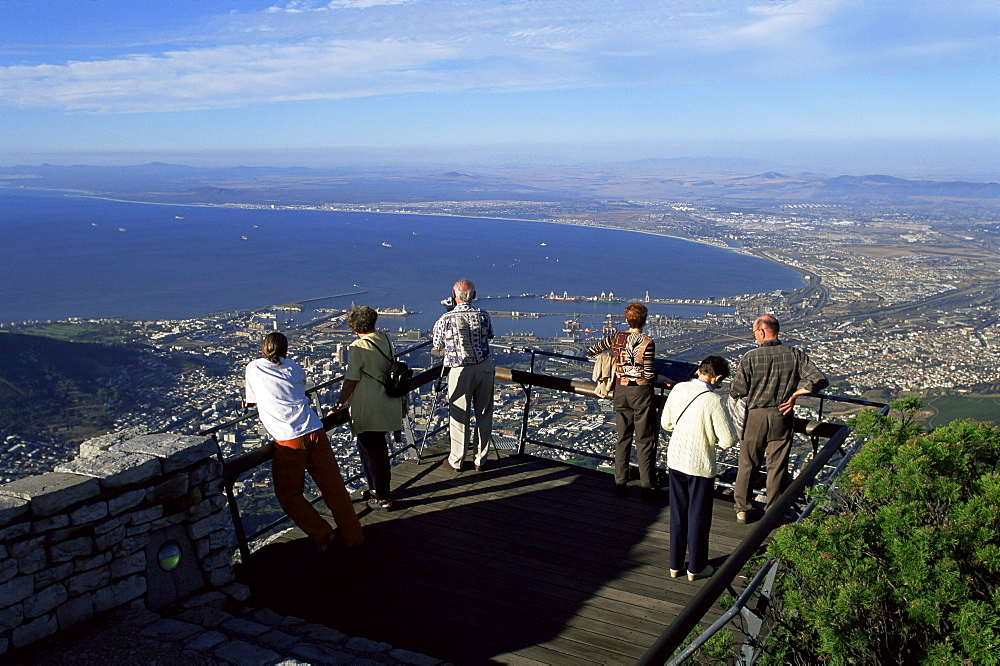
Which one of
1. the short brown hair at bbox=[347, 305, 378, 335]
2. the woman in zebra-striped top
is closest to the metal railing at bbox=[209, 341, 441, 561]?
the short brown hair at bbox=[347, 305, 378, 335]

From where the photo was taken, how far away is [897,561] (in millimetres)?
3205

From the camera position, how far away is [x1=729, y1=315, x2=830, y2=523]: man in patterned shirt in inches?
226

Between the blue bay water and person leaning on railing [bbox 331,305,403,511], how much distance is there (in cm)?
2701

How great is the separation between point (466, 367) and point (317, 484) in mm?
1918

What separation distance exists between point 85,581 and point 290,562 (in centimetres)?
145

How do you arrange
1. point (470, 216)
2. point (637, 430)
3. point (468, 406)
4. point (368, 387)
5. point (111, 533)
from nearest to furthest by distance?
point (111, 533)
point (368, 387)
point (637, 430)
point (468, 406)
point (470, 216)

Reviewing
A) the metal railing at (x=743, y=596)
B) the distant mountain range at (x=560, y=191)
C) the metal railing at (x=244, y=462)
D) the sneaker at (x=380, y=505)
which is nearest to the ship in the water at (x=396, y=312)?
the sneaker at (x=380, y=505)

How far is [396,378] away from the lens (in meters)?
5.96

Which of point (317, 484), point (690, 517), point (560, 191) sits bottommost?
point (690, 517)

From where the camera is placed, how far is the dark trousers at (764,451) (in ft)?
19.2

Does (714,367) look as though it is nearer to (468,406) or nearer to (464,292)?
(464,292)

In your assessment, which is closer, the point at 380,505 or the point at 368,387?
the point at 368,387

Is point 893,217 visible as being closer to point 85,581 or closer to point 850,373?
point 850,373

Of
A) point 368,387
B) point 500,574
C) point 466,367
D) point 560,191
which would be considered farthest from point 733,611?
point 560,191
